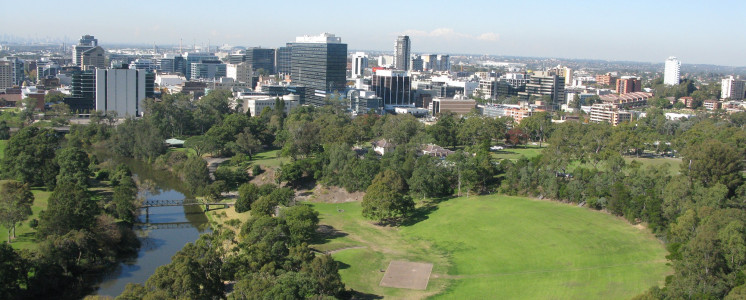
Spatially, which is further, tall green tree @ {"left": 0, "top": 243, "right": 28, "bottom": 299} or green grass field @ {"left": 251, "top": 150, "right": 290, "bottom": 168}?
green grass field @ {"left": 251, "top": 150, "right": 290, "bottom": 168}

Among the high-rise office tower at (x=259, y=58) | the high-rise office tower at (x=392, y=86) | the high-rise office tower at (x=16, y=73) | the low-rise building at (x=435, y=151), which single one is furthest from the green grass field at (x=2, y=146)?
the high-rise office tower at (x=259, y=58)

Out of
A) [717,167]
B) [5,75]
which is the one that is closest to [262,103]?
[5,75]

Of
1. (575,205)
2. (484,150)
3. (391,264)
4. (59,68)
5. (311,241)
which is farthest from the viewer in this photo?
(59,68)

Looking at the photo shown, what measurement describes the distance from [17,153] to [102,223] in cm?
1200

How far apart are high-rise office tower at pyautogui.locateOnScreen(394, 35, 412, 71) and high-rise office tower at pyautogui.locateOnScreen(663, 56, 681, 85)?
38.2m

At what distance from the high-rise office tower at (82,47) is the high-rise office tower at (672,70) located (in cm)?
8174

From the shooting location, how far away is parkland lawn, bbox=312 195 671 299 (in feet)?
57.5

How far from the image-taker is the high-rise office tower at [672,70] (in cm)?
9175

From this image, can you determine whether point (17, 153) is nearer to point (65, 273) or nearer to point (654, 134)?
point (65, 273)

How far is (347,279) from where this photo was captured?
18078 millimetres

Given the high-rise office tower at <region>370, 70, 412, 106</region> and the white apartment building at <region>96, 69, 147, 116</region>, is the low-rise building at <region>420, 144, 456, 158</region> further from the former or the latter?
the high-rise office tower at <region>370, 70, 412, 106</region>

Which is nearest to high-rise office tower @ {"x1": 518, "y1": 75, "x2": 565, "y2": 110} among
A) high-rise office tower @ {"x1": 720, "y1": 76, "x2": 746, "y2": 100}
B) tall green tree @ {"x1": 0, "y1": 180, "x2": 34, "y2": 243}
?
high-rise office tower @ {"x1": 720, "y1": 76, "x2": 746, "y2": 100}

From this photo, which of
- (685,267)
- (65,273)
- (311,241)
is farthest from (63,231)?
(685,267)

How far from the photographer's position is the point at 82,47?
320 feet
